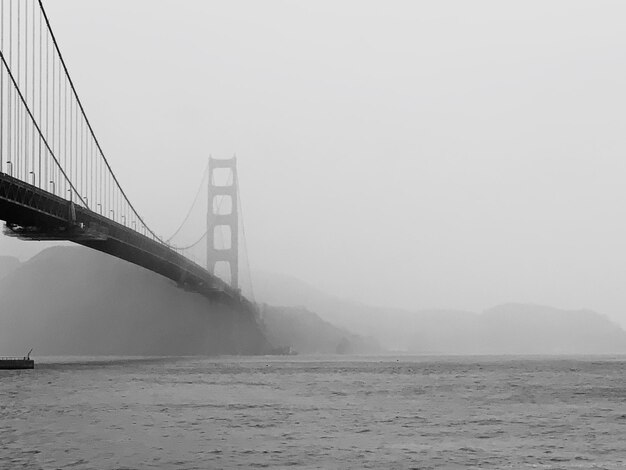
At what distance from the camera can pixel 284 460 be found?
55.8 ft

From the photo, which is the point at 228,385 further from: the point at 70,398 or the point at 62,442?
the point at 62,442

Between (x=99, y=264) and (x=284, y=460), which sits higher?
(x=99, y=264)

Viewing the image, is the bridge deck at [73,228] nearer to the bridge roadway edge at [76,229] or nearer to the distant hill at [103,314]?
the bridge roadway edge at [76,229]

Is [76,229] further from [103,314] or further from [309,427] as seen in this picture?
[103,314]

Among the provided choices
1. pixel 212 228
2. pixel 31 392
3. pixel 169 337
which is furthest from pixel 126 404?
pixel 169 337

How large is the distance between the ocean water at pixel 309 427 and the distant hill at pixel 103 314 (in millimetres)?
68644

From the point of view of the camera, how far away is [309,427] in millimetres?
22516

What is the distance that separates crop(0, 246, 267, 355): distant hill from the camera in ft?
358

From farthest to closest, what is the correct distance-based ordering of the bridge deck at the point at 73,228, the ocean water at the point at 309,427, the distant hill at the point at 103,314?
the distant hill at the point at 103,314
the bridge deck at the point at 73,228
the ocean water at the point at 309,427

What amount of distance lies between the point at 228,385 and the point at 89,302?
83.8 m

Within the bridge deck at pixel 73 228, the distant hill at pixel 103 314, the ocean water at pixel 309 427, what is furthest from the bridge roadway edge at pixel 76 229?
the distant hill at pixel 103 314

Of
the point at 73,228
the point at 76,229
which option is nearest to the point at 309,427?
the point at 73,228

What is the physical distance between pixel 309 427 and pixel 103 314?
99986 millimetres

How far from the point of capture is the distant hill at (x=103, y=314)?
109062 mm
